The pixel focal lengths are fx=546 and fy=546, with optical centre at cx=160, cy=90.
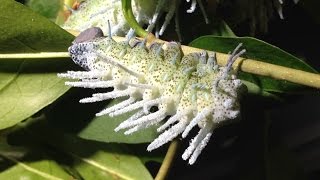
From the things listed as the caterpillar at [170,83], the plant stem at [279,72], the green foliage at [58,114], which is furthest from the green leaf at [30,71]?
the plant stem at [279,72]

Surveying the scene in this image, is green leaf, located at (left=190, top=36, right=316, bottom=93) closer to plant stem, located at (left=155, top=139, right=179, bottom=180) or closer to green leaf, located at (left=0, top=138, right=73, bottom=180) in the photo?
plant stem, located at (left=155, top=139, right=179, bottom=180)

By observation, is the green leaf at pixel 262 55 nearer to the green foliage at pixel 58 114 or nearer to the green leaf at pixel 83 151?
the green foliage at pixel 58 114

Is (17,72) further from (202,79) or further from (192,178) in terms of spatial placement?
(192,178)

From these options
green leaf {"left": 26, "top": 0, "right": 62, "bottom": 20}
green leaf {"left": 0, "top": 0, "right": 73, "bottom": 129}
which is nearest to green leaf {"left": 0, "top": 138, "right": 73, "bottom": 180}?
green leaf {"left": 0, "top": 0, "right": 73, "bottom": 129}

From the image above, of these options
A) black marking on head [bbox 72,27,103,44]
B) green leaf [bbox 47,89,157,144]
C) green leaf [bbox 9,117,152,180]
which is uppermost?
black marking on head [bbox 72,27,103,44]

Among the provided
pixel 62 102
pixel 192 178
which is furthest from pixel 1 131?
pixel 192 178

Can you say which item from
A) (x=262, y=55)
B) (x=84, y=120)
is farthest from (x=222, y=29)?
(x=84, y=120)

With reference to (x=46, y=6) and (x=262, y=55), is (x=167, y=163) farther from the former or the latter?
(x=46, y=6)
